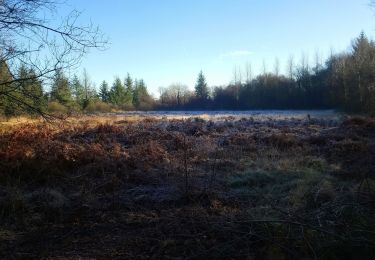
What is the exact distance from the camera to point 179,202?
8.48 m

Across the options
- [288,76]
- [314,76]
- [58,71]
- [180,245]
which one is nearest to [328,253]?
[180,245]

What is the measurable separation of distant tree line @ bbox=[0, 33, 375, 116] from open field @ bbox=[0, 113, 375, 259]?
0.93m

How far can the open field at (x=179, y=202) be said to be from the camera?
562 centimetres

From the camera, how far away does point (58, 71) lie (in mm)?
7660

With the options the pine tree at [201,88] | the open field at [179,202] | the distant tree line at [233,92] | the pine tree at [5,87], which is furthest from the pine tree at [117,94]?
the pine tree at [5,87]

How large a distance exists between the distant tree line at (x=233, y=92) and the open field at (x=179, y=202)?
926mm

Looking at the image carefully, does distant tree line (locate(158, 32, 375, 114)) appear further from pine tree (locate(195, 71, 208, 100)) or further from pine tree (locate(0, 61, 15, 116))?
pine tree (locate(0, 61, 15, 116))

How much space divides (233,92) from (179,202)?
263 ft

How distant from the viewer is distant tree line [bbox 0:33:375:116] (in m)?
7.79

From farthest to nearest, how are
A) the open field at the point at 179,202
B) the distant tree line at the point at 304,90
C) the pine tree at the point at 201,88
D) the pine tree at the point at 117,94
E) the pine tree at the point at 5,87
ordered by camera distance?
the pine tree at the point at 201,88 < the pine tree at the point at 117,94 < the distant tree line at the point at 304,90 < the pine tree at the point at 5,87 < the open field at the point at 179,202

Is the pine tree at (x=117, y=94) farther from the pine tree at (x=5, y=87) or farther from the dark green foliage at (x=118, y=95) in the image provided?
the pine tree at (x=5, y=87)

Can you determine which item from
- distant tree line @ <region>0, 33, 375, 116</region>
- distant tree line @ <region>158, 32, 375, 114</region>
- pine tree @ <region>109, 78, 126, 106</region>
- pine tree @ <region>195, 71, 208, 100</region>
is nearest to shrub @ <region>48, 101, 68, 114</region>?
distant tree line @ <region>0, 33, 375, 116</region>

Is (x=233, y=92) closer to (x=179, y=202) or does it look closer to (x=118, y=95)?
Answer: (x=118, y=95)

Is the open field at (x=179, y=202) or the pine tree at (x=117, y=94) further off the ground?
the pine tree at (x=117, y=94)
